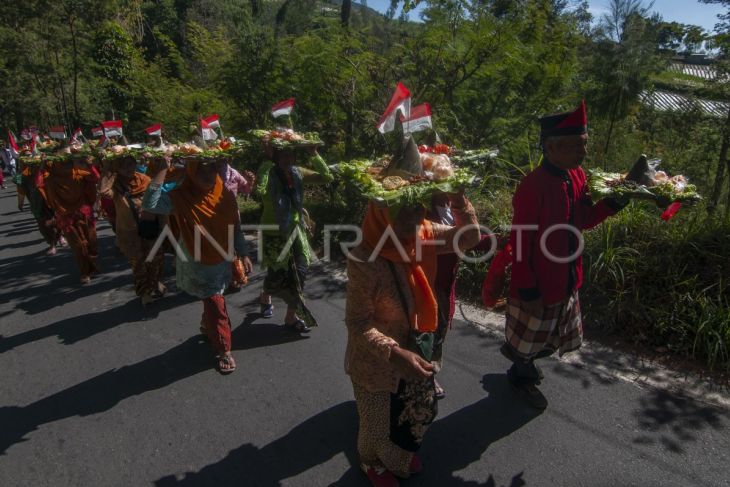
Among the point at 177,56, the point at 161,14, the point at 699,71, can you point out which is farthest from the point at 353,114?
the point at 161,14

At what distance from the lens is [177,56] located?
1240cm

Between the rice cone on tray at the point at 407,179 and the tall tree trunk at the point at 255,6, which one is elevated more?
the tall tree trunk at the point at 255,6

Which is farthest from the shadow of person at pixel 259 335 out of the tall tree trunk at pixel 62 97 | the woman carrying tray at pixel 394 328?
the tall tree trunk at pixel 62 97

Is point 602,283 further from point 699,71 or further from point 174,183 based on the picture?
point 699,71

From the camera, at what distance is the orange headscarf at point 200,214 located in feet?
11.9

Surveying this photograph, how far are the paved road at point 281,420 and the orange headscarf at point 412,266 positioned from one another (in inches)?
42.5

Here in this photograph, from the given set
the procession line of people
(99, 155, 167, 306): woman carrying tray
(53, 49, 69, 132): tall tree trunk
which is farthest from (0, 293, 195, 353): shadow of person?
(53, 49, 69, 132): tall tree trunk

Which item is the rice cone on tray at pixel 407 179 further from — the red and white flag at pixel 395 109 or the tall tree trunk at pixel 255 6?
the tall tree trunk at pixel 255 6

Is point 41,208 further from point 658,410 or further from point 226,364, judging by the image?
point 658,410

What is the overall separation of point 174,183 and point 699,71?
78.8ft

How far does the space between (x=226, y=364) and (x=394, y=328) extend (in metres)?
2.17

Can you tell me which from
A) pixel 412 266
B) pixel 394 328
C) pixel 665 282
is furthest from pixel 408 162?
pixel 665 282

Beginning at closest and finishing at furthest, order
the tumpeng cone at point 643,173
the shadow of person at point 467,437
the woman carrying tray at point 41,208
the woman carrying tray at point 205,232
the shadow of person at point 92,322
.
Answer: the shadow of person at point 467,437, the tumpeng cone at point 643,173, the woman carrying tray at point 205,232, the shadow of person at point 92,322, the woman carrying tray at point 41,208

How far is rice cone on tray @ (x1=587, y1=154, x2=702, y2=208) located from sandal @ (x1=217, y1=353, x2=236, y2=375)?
306 centimetres
